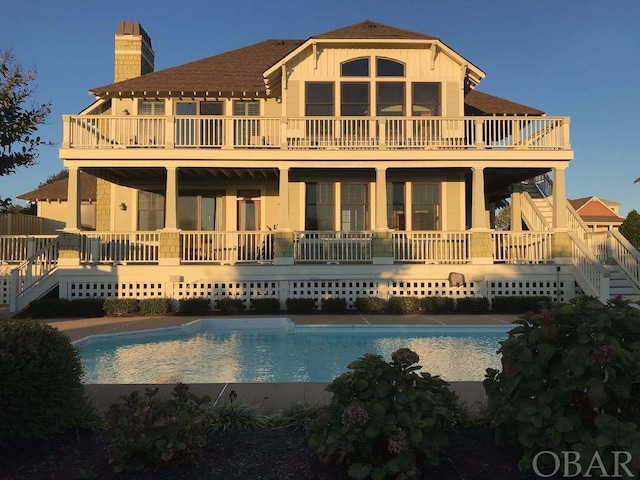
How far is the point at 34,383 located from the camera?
3.78 m

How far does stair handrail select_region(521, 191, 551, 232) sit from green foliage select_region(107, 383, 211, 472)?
15.0 m

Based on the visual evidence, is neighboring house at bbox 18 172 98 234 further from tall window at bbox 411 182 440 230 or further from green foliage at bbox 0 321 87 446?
green foliage at bbox 0 321 87 446

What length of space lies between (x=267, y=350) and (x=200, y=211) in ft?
31.6

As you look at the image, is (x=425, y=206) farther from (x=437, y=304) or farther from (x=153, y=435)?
(x=153, y=435)

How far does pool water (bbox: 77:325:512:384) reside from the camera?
783cm

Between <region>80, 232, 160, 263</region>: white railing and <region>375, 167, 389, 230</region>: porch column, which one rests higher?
<region>375, 167, 389, 230</region>: porch column

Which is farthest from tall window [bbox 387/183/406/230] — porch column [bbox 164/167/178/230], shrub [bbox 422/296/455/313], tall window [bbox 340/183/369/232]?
porch column [bbox 164/167/178/230]

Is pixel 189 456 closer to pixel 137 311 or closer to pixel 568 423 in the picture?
pixel 568 423

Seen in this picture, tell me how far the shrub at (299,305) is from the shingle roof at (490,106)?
1021cm

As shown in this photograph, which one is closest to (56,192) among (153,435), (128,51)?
(128,51)

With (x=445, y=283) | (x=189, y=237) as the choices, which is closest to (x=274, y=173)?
(x=189, y=237)

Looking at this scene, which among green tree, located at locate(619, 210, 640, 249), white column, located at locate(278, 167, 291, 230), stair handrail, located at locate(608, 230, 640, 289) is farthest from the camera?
green tree, located at locate(619, 210, 640, 249)

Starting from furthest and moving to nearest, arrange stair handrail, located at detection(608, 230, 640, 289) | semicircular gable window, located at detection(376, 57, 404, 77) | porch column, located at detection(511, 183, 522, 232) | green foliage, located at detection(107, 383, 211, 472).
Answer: porch column, located at detection(511, 183, 522, 232), semicircular gable window, located at detection(376, 57, 404, 77), stair handrail, located at detection(608, 230, 640, 289), green foliage, located at detection(107, 383, 211, 472)

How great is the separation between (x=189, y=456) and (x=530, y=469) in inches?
97.0
